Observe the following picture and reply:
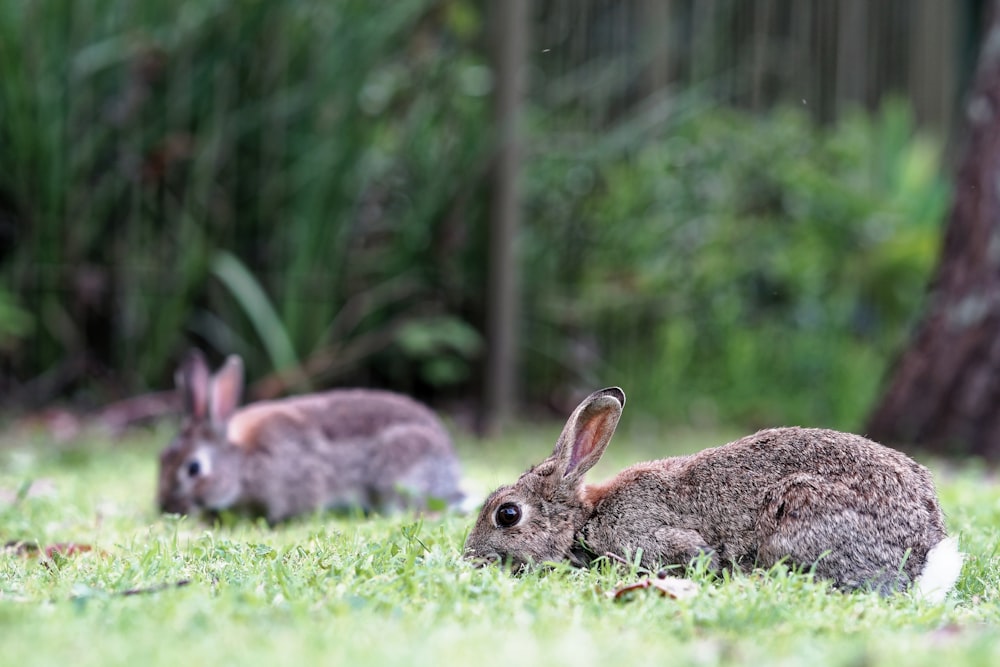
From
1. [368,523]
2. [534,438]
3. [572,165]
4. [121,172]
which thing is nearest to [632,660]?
[368,523]

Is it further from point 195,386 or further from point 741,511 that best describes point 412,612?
point 195,386

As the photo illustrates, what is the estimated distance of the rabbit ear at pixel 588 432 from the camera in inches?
141

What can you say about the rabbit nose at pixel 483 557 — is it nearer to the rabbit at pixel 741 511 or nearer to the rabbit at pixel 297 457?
the rabbit at pixel 741 511

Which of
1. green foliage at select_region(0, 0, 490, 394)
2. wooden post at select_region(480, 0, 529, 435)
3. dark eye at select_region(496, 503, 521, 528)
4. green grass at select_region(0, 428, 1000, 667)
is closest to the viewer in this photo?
green grass at select_region(0, 428, 1000, 667)

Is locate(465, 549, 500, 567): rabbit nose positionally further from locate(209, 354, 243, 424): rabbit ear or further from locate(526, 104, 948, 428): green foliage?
locate(526, 104, 948, 428): green foliage

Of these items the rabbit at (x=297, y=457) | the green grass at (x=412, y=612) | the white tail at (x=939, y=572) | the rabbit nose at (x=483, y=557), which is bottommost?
the rabbit at (x=297, y=457)

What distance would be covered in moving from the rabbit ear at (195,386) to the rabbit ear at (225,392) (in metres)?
0.05

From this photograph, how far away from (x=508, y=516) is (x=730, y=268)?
6097 millimetres

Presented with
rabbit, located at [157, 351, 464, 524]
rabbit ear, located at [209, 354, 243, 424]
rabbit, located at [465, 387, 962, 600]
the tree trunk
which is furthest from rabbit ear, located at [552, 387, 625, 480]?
the tree trunk

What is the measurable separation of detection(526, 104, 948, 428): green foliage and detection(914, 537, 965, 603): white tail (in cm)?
553

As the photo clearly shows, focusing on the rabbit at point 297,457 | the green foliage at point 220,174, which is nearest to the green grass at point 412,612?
the rabbit at point 297,457

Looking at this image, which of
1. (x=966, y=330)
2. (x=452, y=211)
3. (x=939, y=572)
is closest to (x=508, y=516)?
(x=939, y=572)

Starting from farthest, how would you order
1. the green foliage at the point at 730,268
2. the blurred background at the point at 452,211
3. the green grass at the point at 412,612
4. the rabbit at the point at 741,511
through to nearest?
1. the green foliage at the point at 730,268
2. the blurred background at the point at 452,211
3. the rabbit at the point at 741,511
4. the green grass at the point at 412,612

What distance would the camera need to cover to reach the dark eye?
3582 mm
